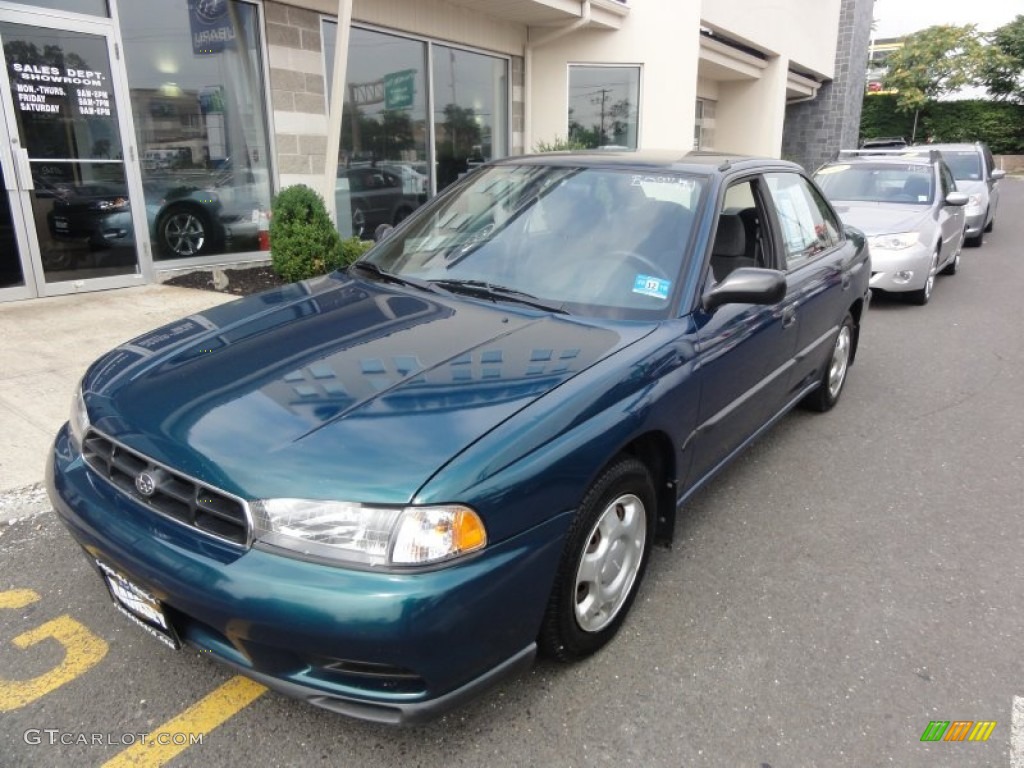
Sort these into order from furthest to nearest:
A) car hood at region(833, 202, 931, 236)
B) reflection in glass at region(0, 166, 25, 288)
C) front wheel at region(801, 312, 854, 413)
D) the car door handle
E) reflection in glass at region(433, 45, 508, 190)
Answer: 1. reflection in glass at region(433, 45, 508, 190)
2. car hood at region(833, 202, 931, 236)
3. reflection in glass at region(0, 166, 25, 288)
4. front wheel at region(801, 312, 854, 413)
5. the car door handle

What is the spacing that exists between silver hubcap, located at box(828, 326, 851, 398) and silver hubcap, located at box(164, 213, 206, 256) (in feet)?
22.2

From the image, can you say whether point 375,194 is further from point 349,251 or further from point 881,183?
point 881,183

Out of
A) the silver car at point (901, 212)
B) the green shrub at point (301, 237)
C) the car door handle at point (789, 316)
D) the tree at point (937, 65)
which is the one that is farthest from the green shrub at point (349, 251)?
the tree at point (937, 65)

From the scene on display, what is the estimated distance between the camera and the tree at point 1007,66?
37.8 m

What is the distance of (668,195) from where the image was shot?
3.19 m

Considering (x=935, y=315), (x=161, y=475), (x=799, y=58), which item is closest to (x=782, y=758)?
(x=161, y=475)

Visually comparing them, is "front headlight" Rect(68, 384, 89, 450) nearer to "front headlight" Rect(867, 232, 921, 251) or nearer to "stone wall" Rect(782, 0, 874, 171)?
"front headlight" Rect(867, 232, 921, 251)

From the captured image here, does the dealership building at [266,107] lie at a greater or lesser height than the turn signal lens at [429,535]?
greater

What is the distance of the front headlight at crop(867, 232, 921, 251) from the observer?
7797 millimetres

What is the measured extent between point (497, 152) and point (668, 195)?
949 cm

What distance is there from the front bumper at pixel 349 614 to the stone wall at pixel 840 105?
2407 centimetres

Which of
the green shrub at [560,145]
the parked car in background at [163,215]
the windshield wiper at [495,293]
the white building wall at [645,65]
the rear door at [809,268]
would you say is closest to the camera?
the windshield wiper at [495,293]

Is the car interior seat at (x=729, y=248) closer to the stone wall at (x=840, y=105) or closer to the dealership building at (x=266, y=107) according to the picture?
the dealership building at (x=266, y=107)

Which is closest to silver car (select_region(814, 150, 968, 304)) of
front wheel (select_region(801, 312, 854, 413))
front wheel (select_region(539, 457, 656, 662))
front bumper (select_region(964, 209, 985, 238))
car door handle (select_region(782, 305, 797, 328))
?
front bumper (select_region(964, 209, 985, 238))
